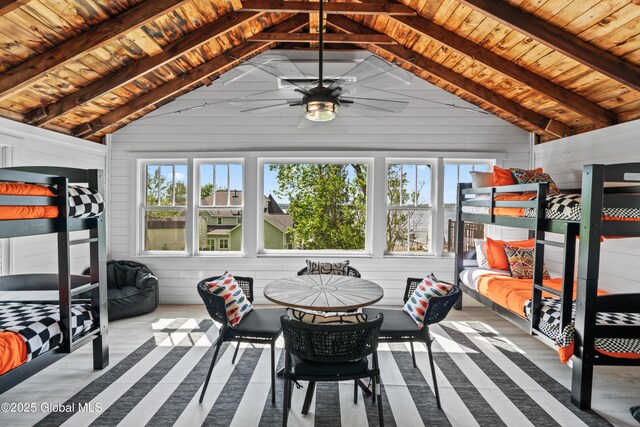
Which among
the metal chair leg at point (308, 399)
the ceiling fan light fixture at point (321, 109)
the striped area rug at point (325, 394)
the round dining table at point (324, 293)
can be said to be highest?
the ceiling fan light fixture at point (321, 109)

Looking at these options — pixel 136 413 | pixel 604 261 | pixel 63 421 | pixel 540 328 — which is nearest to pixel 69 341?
pixel 63 421

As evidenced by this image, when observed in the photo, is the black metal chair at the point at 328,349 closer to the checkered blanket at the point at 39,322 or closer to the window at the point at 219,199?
the checkered blanket at the point at 39,322

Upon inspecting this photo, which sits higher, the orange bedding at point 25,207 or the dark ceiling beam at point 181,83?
the dark ceiling beam at point 181,83

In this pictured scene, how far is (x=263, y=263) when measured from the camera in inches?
183

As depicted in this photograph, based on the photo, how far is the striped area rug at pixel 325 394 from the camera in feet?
7.13

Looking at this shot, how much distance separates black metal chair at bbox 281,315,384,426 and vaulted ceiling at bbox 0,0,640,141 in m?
2.67

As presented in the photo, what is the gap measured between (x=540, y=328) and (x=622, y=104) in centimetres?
248

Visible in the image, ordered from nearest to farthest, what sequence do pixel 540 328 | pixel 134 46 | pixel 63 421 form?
pixel 63 421 → pixel 540 328 → pixel 134 46

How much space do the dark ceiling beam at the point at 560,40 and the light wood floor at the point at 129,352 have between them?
243 centimetres

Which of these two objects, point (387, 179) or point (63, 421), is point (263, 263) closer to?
point (387, 179)

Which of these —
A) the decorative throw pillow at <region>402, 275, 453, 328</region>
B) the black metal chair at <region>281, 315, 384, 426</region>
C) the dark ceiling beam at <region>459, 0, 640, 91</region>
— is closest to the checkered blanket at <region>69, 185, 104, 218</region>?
the black metal chair at <region>281, 315, 384, 426</region>

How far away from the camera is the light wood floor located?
7.57 ft

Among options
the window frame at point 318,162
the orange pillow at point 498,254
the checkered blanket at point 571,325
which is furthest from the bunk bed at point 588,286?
the window frame at point 318,162

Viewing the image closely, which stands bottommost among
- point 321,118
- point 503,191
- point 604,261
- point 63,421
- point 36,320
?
point 63,421
